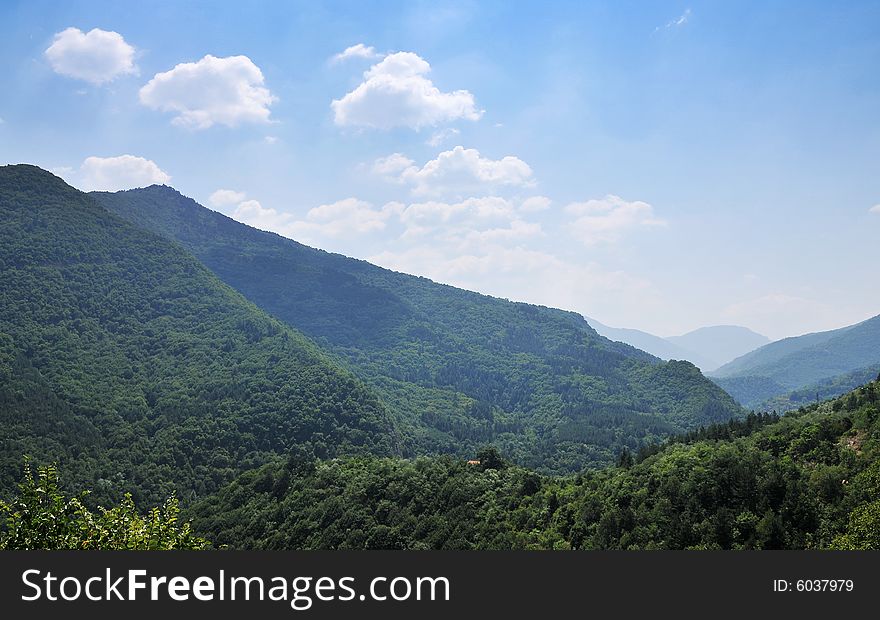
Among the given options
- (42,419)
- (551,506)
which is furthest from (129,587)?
(42,419)

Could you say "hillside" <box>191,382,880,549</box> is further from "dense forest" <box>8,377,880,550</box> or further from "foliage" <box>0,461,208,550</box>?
"foliage" <box>0,461,208,550</box>

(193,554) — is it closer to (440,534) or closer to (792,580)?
(792,580)

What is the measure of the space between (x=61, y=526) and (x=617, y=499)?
4195 cm

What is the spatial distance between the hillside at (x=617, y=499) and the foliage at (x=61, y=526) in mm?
32732

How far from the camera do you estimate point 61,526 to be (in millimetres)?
21828

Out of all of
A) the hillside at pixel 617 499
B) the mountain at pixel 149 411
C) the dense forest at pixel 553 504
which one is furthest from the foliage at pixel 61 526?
the mountain at pixel 149 411

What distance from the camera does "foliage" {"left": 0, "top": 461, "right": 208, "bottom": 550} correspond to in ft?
69.5

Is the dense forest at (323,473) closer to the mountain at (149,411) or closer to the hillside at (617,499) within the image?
the hillside at (617,499)

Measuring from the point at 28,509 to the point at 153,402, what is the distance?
16664 cm

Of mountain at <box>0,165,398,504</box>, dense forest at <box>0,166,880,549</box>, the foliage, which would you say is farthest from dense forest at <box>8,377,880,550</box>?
mountain at <box>0,165,398,504</box>

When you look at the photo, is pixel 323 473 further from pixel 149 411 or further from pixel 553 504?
pixel 149 411

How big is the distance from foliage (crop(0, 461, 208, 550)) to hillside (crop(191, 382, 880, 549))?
32732 millimetres

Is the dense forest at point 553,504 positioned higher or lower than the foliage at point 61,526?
lower

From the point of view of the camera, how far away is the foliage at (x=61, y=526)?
2117cm
